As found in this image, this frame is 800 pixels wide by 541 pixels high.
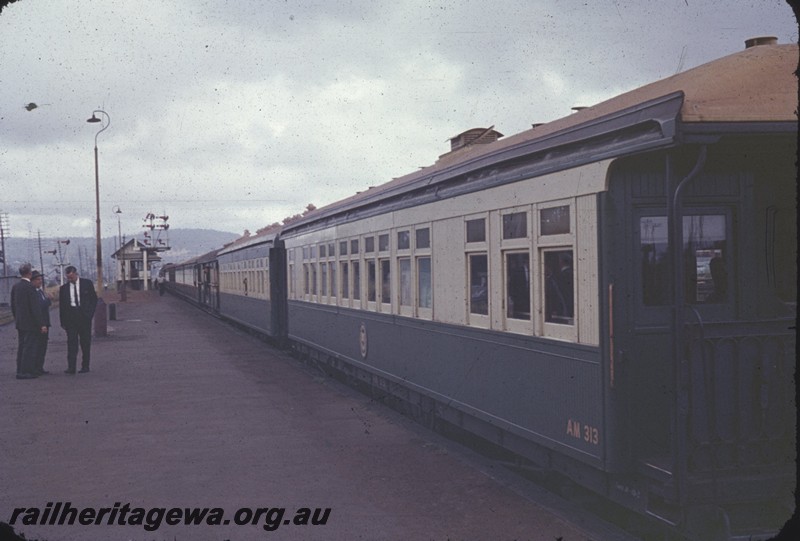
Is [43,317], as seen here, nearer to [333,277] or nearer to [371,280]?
[333,277]

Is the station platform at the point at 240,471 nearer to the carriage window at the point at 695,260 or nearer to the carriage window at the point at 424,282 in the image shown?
the carriage window at the point at 424,282

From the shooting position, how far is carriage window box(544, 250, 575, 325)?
20.0 ft

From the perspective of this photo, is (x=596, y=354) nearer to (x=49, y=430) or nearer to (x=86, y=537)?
(x=86, y=537)

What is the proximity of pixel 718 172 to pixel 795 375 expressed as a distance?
1402 millimetres

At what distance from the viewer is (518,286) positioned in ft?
22.9

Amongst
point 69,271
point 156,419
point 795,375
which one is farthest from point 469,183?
point 69,271

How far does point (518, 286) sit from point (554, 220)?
86 cm

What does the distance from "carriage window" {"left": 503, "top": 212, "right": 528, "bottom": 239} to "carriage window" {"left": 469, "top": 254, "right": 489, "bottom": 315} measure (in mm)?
522

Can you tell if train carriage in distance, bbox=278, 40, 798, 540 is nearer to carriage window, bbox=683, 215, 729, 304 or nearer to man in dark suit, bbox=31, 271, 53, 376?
carriage window, bbox=683, 215, 729, 304

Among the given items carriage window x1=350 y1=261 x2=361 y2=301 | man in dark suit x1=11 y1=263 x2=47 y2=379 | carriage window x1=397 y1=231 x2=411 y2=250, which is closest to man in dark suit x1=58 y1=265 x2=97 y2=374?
man in dark suit x1=11 y1=263 x2=47 y2=379

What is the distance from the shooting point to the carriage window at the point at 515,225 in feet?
22.2

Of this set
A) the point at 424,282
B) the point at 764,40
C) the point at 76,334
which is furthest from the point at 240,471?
the point at 76,334

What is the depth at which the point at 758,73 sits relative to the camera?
5328 millimetres

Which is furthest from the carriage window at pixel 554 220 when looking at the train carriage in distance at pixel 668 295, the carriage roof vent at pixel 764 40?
the carriage roof vent at pixel 764 40
